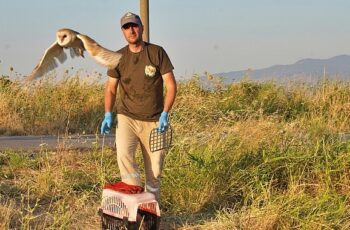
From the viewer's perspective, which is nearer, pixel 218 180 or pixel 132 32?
pixel 132 32

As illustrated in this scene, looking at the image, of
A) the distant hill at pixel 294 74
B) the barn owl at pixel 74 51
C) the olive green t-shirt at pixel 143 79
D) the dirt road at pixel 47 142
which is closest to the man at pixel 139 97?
the olive green t-shirt at pixel 143 79

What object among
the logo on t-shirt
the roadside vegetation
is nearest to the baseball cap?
the logo on t-shirt

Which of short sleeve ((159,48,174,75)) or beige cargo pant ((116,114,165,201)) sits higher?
short sleeve ((159,48,174,75))

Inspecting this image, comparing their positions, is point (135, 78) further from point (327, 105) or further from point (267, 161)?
point (327, 105)

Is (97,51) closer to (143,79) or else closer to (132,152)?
(143,79)

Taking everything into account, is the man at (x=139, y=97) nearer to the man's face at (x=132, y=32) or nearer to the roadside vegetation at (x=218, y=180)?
the man's face at (x=132, y=32)

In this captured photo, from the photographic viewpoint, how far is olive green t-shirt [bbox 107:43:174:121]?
5480mm

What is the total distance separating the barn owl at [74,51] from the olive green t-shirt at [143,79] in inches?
4.9

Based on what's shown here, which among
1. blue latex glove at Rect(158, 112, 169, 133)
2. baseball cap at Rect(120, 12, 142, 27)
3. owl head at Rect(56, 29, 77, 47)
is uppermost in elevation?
baseball cap at Rect(120, 12, 142, 27)

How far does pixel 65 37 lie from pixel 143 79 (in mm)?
734

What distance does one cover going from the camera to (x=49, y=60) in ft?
18.2

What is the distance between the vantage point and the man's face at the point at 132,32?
17.7 ft

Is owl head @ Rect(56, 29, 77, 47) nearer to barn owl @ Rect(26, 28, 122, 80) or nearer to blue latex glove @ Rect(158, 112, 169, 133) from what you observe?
barn owl @ Rect(26, 28, 122, 80)

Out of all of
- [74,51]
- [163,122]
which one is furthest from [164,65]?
[74,51]
